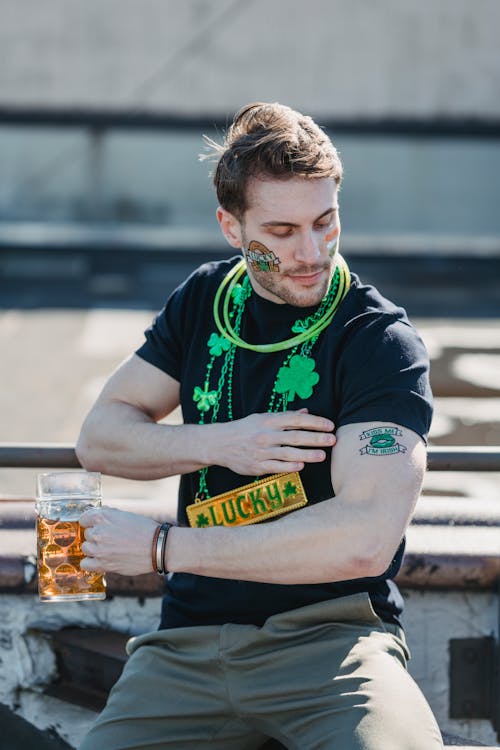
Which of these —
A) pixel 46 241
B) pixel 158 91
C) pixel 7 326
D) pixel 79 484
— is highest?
pixel 158 91

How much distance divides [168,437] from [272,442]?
0.36 m

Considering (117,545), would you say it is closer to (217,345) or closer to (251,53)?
(217,345)

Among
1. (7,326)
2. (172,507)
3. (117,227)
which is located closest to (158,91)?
(117,227)

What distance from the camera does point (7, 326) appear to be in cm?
1223

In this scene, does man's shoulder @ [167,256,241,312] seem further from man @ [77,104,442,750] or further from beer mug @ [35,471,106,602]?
beer mug @ [35,471,106,602]

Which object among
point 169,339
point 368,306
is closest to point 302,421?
point 368,306

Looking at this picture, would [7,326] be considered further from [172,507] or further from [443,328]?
[172,507]

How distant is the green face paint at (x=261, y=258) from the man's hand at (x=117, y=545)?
2.24 feet

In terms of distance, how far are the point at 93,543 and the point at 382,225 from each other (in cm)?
1656

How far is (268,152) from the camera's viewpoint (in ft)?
8.56

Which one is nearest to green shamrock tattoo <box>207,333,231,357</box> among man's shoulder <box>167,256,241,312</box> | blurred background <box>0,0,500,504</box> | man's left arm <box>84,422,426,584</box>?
man's shoulder <box>167,256,241,312</box>

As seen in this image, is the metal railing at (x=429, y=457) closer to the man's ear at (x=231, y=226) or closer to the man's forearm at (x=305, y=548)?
the man's forearm at (x=305, y=548)

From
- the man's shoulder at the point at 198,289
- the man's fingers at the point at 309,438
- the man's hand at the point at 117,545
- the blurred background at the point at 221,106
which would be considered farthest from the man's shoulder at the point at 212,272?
the blurred background at the point at 221,106

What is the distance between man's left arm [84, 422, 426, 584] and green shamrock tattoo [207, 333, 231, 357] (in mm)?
468
